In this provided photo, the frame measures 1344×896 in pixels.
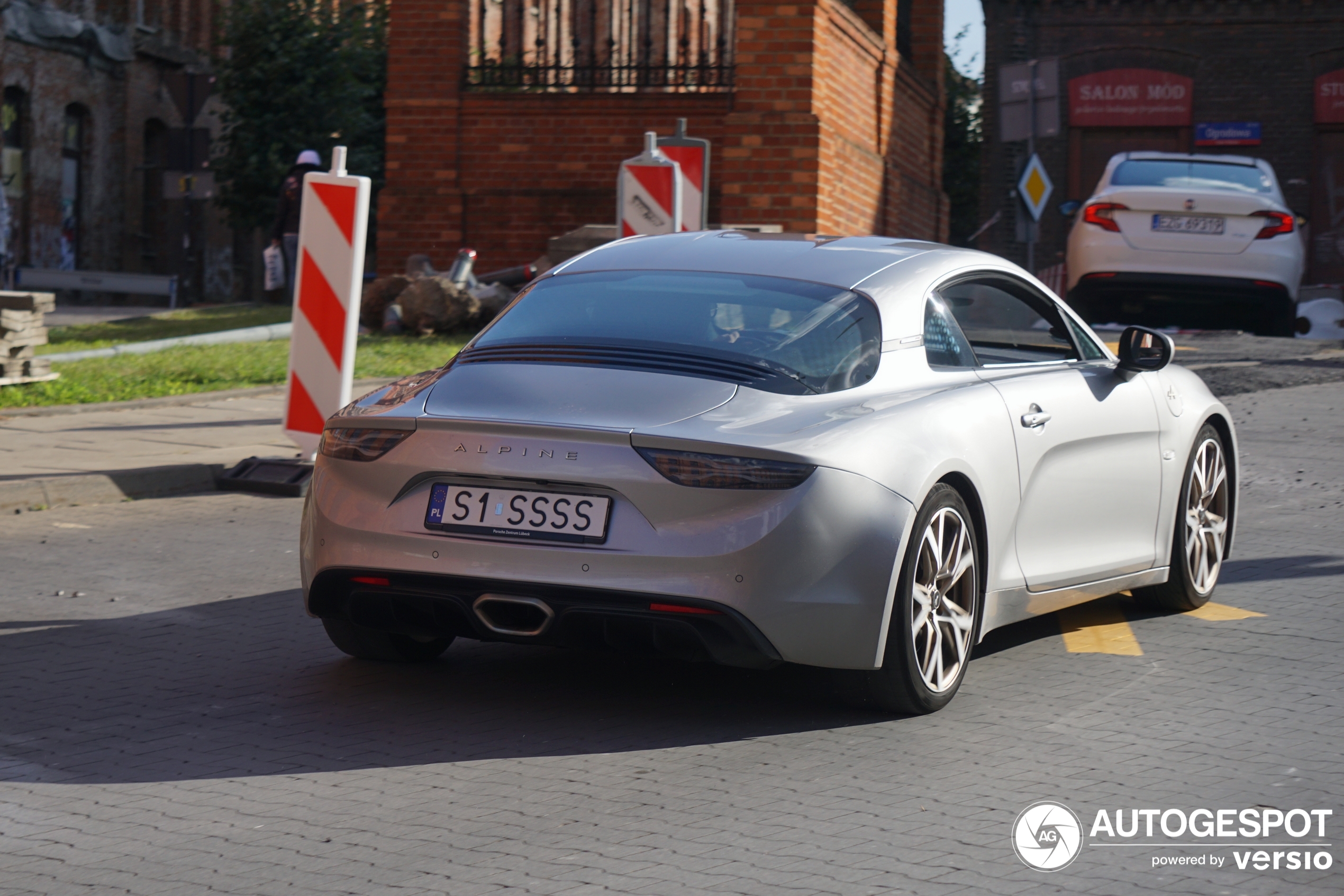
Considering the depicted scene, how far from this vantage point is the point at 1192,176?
56.9ft

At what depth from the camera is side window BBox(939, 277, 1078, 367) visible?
19.2ft

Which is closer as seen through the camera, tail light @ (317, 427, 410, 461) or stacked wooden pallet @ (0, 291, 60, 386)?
tail light @ (317, 427, 410, 461)

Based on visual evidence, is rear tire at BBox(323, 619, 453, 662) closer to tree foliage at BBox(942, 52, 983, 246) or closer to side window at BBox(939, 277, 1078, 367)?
side window at BBox(939, 277, 1078, 367)

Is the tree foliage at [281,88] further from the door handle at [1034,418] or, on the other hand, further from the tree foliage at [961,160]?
the door handle at [1034,418]

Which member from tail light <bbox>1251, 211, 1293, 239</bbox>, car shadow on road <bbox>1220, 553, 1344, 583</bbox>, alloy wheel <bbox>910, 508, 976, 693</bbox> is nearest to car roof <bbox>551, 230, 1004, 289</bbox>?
alloy wheel <bbox>910, 508, 976, 693</bbox>

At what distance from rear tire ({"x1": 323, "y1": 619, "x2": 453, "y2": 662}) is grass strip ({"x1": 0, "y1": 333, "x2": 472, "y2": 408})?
20.6ft

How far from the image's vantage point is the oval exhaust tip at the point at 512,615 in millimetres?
4648

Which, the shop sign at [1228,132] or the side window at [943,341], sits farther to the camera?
the shop sign at [1228,132]

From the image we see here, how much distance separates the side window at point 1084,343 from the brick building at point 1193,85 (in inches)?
1246

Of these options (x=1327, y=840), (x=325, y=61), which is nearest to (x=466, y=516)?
(x=1327, y=840)

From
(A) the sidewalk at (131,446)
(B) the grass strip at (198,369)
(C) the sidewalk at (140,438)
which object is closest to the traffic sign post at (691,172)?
(B) the grass strip at (198,369)

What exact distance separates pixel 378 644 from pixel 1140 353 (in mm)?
2900

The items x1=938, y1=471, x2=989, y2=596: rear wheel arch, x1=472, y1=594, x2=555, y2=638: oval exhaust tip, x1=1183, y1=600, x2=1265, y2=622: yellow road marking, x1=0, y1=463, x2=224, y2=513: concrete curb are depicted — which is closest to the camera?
x1=472, y1=594, x2=555, y2=638: oval exhaust tip

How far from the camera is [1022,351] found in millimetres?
6445
